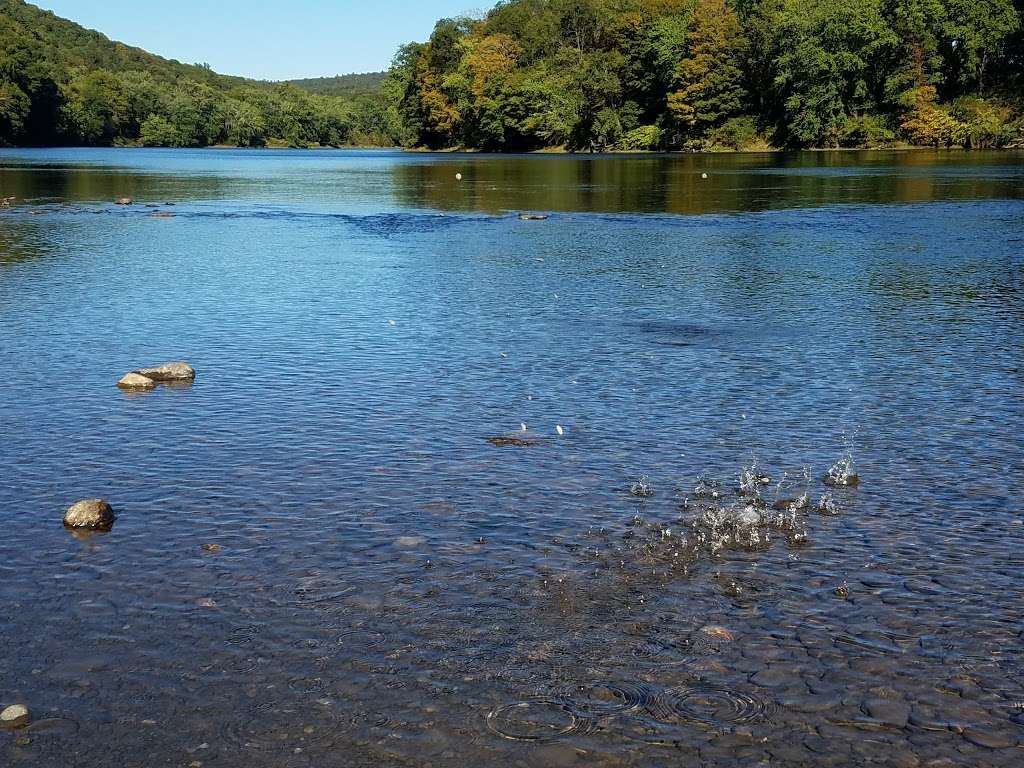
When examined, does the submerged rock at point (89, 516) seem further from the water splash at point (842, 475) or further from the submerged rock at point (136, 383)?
the water splash at point (842, 475)

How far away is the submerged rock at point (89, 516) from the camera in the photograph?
37.5 feet

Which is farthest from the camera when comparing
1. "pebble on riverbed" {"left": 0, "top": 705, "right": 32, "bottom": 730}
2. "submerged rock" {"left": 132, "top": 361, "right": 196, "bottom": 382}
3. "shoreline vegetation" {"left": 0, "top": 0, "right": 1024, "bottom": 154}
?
"shoreline vegetation" {"left": 0, "top": 0, "right": 1024, "bottom": 154}

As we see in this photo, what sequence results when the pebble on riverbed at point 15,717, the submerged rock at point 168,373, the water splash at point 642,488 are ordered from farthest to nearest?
the submerged rock at point 168,373 < the water splash at point 642,488 < the pebble on riverbed at point 15,717

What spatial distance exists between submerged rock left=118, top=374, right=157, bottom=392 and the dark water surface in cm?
68

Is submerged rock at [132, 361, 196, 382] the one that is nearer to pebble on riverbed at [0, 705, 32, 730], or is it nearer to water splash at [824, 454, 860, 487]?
pebble on riverbed at [0, 705, 32, 730]

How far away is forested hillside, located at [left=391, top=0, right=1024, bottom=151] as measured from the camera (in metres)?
126

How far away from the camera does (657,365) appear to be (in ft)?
62.7

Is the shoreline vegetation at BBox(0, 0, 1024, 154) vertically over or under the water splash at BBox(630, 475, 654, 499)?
over

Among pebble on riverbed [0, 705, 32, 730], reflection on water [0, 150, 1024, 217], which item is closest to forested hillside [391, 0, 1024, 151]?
reflection on water [0, 150, 1024, 217]

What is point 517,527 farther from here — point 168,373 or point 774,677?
point 168,373

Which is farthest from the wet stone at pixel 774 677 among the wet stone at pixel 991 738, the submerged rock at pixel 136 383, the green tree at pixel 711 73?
the green tree at pixel 711 73

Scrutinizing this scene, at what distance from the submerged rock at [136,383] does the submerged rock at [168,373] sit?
12cm

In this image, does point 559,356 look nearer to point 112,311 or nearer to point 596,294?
point 596,294

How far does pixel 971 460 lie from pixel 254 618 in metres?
9.40
